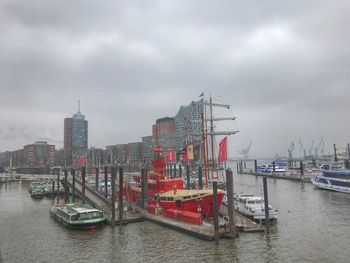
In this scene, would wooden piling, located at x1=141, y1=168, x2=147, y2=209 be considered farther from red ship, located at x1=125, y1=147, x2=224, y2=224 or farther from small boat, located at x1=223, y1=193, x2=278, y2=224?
small boat, located at x1=223, y1=193, x2=278, y2=224

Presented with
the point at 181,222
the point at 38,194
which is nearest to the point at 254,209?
the point at 181,222

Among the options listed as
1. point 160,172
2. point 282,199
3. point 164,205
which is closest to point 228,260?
point 164,205

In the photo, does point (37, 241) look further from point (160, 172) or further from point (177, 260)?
point (160, 172)

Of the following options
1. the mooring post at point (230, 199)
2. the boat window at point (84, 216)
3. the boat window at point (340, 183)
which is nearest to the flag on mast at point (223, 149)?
the mooring post at point (230, 199)

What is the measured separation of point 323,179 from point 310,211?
37111 millimetres

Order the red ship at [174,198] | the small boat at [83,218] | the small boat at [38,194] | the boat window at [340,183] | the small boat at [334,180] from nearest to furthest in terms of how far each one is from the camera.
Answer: the small boat at [83,218] < the red ship at [174,198] < the boat window at [340,183] < the small boat at [334,180] < the small boat at [38,194]

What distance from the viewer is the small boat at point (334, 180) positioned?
253 feet

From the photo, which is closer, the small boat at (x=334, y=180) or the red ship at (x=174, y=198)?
the red ship at (x=174, y=198)

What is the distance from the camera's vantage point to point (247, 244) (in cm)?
3238

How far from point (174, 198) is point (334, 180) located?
57495 mm

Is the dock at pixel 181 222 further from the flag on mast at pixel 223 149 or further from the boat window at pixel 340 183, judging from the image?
the boat window at pixel 340 183

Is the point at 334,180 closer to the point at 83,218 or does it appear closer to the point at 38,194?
the point at 83,218

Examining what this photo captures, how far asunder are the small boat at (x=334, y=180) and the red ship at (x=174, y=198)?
4873 cm

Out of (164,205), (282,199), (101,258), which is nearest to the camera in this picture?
(101,258)
